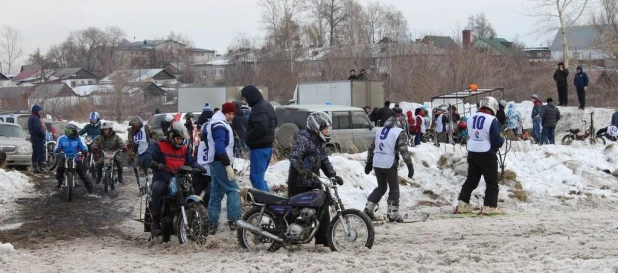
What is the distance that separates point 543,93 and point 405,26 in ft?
116

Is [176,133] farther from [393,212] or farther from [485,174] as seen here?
[485,174]

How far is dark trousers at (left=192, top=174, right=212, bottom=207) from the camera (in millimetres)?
12477

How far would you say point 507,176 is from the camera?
1725cm

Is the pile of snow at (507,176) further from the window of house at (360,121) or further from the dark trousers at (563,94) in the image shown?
the dark trousers at (563,94)

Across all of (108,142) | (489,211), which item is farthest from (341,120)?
(489,211)

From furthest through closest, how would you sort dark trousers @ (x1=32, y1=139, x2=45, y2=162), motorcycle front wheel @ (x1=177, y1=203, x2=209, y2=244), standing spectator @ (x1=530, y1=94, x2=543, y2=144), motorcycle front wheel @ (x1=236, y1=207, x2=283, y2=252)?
→ standing spectator @ (x1=530, y1=94, x2=543, y2=144), dark trousers @ (x1=32, y1=139, x2=45, y2=162), motorcycle front wheel @ (x1=177, y1=203, x2=209, y2=244), motorcycle front wheel @ (x1=236, y1=207, x2=283, y2=252)

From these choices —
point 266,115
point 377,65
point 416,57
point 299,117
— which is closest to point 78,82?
point 377,65

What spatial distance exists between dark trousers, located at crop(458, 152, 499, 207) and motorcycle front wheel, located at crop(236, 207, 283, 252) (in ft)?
15.0

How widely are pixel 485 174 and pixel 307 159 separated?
4.07 metres

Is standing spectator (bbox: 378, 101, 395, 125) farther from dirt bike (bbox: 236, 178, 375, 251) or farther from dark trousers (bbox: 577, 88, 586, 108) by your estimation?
dirt bike (bbox: 236, 178, 375, 251)

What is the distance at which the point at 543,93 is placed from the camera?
55781 mm

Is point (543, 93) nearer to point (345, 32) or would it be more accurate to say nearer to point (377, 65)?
point (377, 65)

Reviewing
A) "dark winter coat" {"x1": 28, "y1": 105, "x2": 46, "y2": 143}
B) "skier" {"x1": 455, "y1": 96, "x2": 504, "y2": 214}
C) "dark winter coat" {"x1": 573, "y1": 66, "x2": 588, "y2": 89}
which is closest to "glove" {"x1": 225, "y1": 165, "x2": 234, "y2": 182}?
"skier" {"x1": 455, "y1": 96, "x2": 504, "y2": 214}

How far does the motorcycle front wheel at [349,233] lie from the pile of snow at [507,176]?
4.65 m
